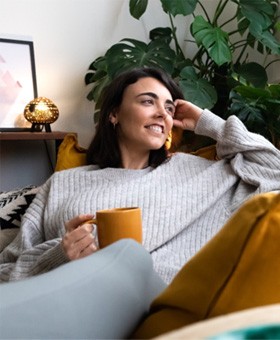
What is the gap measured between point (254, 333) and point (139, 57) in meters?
2.28

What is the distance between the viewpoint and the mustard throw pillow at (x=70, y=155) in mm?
1837

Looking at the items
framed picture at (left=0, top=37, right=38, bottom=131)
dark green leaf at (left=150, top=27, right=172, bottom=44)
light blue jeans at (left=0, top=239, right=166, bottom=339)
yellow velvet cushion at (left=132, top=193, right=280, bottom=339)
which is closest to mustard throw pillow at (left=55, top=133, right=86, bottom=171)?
framed picture at (left=0, top=37, right=38, bottom=131)

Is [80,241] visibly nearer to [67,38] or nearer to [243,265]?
[243,265]

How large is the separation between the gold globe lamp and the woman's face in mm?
683

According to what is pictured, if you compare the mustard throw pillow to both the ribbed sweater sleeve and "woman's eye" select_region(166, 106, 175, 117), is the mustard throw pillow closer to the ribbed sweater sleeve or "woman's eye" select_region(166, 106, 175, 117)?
"woman's eye" select_region(166, 106, 175, 117)

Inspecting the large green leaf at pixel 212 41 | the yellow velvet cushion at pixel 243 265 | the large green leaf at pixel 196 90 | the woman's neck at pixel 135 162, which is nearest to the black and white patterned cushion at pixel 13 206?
the woman's neck at pixel 135 162

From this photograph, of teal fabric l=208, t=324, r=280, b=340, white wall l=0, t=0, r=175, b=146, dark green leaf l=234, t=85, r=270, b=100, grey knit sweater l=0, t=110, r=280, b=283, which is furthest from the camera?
white wall l=0, t=0, r=175, b=146

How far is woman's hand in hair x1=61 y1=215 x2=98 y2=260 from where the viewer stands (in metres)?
1.10

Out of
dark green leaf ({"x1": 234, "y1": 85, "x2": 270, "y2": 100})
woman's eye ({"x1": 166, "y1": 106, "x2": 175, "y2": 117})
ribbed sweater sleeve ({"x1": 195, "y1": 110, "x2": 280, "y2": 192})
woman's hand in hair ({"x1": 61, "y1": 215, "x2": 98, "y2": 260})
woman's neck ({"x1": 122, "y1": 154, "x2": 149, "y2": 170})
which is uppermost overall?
dark green leaf ({"x1": 234, "y1": 85, "x2": 270, "y2": 100})

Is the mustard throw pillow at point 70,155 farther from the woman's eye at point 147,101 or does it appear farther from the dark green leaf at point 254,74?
the dark green leaf at point 254,74

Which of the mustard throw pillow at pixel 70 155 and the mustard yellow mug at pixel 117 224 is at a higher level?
the mustard yellow mug at pixel 117 224

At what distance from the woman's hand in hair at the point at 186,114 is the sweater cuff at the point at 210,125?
3cm

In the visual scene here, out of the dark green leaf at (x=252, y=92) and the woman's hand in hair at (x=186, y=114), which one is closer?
the woman's hand in hair at (x=186, y=114)

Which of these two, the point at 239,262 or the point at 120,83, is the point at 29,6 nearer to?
the point at 120,83
